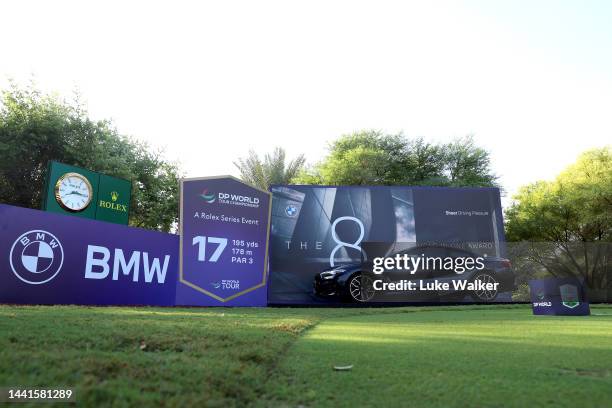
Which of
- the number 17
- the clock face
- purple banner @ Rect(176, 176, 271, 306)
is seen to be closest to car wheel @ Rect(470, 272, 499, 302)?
purple banner @ Rect(176, 176, 271, 306)

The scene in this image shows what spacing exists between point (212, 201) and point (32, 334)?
27.3 ft

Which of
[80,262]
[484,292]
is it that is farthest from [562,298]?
[80,262]

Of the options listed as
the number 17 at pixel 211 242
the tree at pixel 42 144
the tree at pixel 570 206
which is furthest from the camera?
the tree at pixel 570 206

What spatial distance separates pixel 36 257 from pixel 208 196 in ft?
13.9

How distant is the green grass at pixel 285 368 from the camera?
2.40 m

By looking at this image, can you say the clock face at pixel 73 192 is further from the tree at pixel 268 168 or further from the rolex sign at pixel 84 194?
the tree at pixel 268 168

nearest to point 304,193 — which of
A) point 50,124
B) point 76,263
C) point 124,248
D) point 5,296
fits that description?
point 124,248

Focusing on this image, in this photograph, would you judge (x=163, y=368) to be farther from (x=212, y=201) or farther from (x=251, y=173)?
(x=251, y=173)

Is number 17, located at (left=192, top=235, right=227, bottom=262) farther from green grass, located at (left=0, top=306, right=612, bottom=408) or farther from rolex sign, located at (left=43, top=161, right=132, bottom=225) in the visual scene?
green grass, located at (left=0, top=306, right=612, bottom=408)

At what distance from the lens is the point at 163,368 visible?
2.84 m

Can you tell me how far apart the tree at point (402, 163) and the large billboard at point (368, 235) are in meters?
18.4

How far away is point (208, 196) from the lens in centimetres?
1191

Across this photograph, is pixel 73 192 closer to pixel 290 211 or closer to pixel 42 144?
pixel 290 211

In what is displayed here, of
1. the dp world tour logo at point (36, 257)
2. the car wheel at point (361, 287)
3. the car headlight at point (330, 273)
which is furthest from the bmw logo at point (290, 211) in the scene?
the dp world tour logo at point (36, 257)
